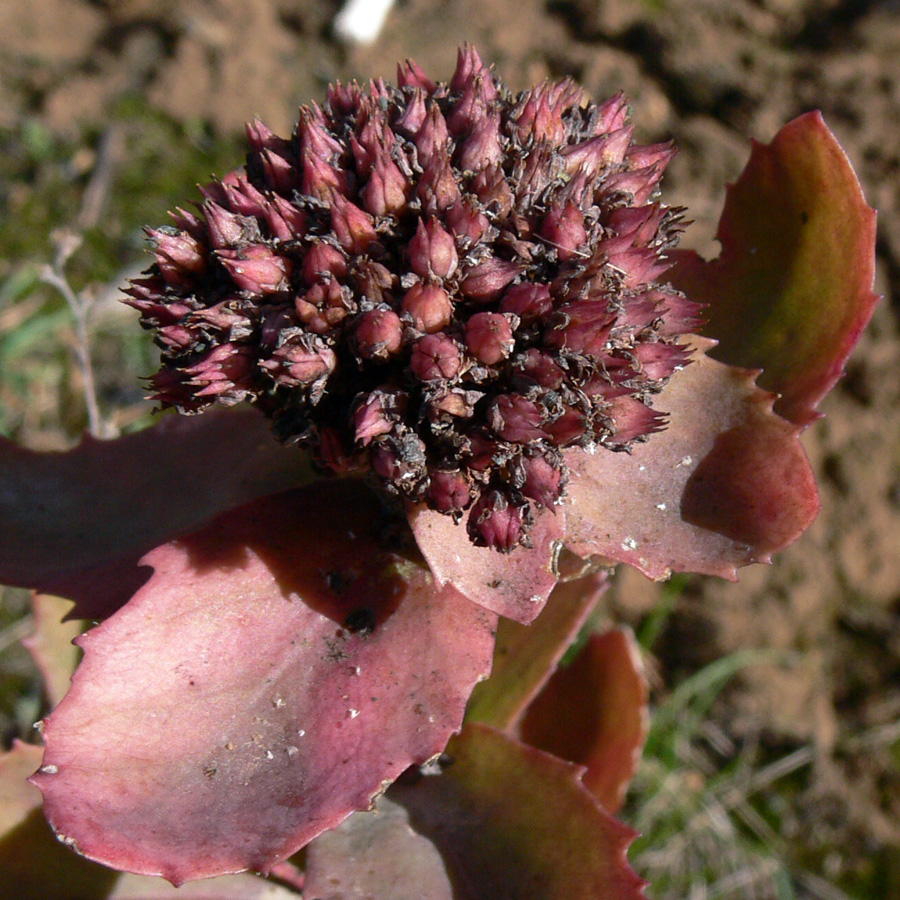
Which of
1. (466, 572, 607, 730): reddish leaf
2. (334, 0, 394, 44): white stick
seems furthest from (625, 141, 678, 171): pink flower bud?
(334, 0, 394, 44): white stick

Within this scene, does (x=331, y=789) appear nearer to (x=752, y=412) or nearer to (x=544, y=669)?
(x=544, y=669)

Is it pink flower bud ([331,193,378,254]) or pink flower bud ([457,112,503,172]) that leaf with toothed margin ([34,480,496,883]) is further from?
pink flower bud ([457,112,503,172])

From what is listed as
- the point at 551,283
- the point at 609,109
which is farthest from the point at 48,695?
the point at 609,109

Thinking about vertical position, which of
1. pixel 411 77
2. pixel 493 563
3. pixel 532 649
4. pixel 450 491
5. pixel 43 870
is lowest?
pixel 43 870

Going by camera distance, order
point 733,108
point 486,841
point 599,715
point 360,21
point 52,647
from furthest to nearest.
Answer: point 360,21
point 733,108
point 599,715
point 52,647
point 486,841

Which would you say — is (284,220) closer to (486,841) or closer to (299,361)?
(299,361)

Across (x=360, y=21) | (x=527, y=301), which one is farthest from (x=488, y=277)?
(x=360, y=21)

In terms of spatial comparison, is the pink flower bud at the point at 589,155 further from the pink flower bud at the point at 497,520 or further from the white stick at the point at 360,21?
the white stick at the point at 360,21
